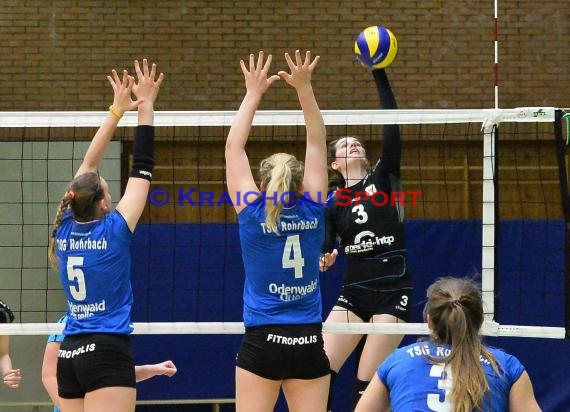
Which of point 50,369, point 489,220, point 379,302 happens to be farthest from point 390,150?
point 50,369

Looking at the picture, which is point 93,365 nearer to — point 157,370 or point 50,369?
point 157,370

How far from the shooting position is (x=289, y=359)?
470 cm

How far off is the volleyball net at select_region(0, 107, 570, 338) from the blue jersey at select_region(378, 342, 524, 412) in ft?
5.35

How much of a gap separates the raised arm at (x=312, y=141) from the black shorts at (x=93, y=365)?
1.23m

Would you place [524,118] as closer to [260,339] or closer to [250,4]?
[260,339]

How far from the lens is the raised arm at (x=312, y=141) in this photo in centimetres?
483

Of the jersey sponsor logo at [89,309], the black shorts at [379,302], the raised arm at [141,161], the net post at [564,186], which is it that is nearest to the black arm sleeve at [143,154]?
the raised arm at [141,161]

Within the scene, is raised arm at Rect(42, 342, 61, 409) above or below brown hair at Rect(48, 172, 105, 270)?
below

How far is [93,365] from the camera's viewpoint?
4656 mm

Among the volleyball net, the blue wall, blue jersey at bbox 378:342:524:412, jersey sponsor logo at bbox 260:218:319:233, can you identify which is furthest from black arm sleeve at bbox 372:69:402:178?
blue jersey at bbox 378:342:524:412

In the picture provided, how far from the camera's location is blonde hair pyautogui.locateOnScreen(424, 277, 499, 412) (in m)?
3.46

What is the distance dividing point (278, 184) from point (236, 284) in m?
4.25

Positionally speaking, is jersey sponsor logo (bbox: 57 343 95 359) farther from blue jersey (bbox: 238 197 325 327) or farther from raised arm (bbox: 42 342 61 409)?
raised arm (bbox: 42 342 61 409)

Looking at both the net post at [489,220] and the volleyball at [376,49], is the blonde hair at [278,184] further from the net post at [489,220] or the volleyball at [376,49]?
the net post at [489,220]
